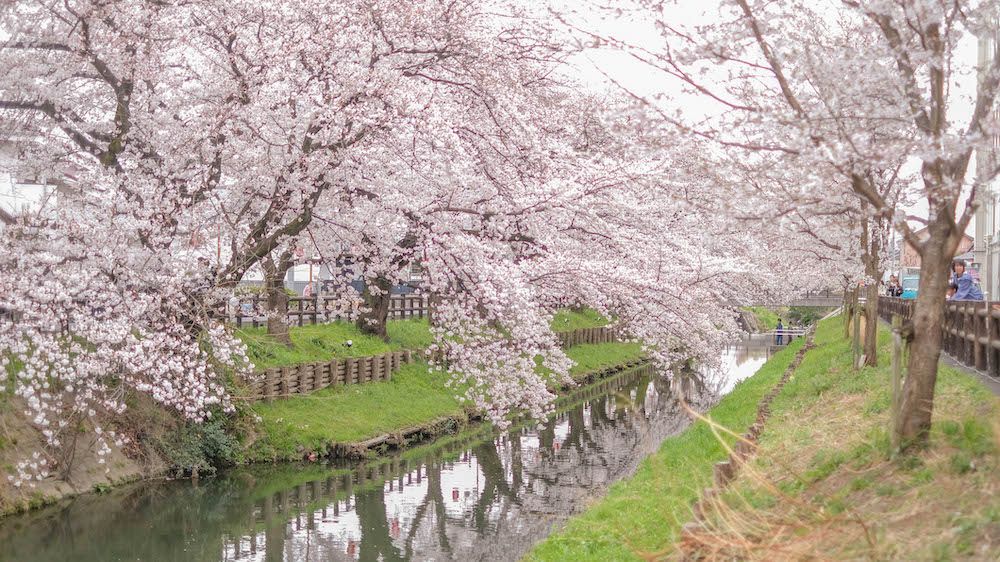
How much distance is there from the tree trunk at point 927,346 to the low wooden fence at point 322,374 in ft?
46.0

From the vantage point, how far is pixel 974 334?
1384cm

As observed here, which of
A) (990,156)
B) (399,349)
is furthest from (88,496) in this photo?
(990,156)

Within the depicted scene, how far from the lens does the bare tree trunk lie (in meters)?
19.0

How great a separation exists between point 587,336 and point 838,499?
1340 inches

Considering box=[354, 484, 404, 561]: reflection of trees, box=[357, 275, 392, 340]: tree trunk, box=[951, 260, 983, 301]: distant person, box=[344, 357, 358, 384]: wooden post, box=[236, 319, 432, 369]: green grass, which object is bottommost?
box=[354, 484, 404, 561]: reflection of trees

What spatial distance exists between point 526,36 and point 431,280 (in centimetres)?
425

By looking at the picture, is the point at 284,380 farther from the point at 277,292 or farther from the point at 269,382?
the point at 277,292

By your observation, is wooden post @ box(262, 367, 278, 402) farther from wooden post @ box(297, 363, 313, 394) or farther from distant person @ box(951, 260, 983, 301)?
distant person @ box(951, 260, 983, 301)

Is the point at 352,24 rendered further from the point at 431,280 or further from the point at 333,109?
the point at 431,280

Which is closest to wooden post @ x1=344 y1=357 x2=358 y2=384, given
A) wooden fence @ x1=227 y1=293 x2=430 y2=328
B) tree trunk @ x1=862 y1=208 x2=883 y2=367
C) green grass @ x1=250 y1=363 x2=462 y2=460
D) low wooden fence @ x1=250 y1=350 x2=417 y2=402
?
low wooden fence @ x1=250 y1=350 x2=417 y2=402

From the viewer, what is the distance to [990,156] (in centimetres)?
757

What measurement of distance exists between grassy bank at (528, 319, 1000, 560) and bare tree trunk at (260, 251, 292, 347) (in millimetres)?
8296

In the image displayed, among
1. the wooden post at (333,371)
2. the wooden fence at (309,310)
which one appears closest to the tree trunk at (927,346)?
the wooden fence at (309,310)

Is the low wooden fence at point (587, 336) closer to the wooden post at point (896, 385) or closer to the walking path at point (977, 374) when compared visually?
the walking path at point (977, 374)
